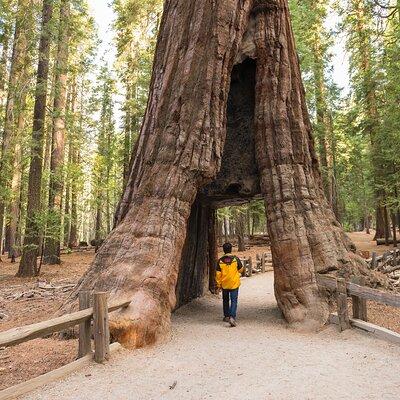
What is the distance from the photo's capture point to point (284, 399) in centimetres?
464

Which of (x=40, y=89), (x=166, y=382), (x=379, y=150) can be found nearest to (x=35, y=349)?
(x=166, y=382)

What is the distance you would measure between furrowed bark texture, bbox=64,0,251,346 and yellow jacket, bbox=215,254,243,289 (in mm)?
1188

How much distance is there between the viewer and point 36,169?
17109 mm

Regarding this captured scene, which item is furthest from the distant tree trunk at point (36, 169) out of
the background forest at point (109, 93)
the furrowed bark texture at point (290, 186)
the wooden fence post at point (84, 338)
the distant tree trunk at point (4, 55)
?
the wooden fence post at point (84, 338)

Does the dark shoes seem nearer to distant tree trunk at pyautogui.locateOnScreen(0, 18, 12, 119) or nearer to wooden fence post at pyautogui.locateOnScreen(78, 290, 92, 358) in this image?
wooden fence post at pyautogui.locateOnScreen(78, 290, 92, 358)

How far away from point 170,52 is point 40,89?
30.1 ft

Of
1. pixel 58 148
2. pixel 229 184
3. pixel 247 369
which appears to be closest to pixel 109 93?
pixel 58 148

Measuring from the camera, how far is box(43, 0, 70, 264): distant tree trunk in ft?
59.4

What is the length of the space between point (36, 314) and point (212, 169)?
20.1 ft

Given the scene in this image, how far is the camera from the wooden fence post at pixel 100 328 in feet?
19.2

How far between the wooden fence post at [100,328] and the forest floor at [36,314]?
2.45 feet

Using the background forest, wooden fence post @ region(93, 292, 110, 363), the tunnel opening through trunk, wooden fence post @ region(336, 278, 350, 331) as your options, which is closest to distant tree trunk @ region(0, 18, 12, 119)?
the background forest

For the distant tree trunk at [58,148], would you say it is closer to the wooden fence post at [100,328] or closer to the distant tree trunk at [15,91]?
the distant tree trunk at [15,91]

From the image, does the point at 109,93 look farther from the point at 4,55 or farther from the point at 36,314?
the point at 36,314
